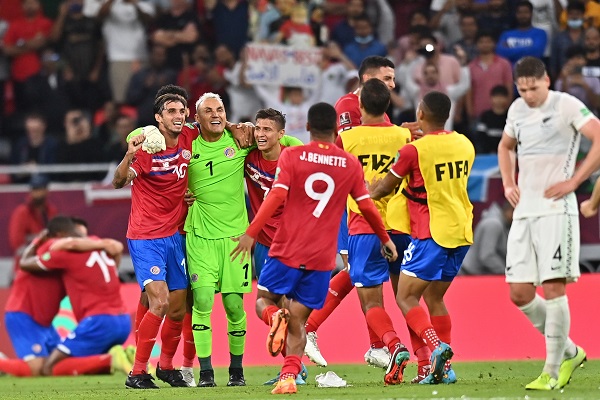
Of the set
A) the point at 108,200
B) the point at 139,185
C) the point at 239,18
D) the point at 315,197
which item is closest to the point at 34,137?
the point at 108,200

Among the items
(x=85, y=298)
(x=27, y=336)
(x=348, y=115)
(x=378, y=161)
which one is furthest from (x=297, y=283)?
Result: (x=27, y=336)

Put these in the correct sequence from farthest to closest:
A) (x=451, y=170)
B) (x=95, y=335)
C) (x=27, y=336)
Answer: (x=27, y=336)
(x=95, y=335)
(x=451, y=170)

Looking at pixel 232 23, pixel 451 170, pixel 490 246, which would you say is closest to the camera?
pixel 451 170

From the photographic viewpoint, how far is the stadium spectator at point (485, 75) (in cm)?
1636

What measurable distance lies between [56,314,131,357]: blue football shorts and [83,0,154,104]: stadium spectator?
496cm

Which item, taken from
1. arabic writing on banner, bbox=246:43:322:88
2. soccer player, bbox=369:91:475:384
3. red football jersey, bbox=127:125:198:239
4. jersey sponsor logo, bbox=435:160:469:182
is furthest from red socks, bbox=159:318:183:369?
arabic writing on banner, bbox=246:43:322:88

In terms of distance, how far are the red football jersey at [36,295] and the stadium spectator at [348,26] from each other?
582cm

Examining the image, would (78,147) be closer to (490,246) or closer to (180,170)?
(490,246)

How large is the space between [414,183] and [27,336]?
657 cm

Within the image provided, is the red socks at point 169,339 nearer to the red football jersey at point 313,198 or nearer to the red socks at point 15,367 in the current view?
the red football jersey at point 313,198

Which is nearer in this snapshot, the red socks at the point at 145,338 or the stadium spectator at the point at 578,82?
the red socks at the point at 145,338

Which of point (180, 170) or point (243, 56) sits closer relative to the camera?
point (180, 170)

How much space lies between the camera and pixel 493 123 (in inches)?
627

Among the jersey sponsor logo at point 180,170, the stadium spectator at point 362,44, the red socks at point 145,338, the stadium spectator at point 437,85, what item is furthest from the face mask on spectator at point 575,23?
the red socks at point 145,338
